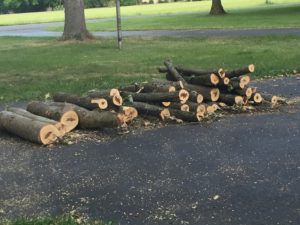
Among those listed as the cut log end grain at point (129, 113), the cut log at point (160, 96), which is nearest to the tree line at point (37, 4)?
the cut log at point (160, 96)

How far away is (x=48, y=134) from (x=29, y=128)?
0.34m

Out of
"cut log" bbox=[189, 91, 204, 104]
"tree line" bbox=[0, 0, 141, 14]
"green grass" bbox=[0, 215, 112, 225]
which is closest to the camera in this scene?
"green grass" bbox=[0, 215, 112, 225]

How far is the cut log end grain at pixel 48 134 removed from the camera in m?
7.63

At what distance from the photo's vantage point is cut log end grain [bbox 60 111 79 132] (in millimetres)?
8086

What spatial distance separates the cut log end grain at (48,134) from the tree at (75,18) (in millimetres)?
16019

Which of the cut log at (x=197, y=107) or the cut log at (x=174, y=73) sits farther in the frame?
the cut log at (x=174, y=73)

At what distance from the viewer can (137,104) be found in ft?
28.5

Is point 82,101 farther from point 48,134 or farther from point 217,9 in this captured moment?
point 217,9

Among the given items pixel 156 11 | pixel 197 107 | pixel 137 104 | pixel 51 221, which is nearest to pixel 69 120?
pixel 137 104

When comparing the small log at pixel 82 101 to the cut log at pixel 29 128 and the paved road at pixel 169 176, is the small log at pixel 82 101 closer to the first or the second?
the paved road at pixel 169 176

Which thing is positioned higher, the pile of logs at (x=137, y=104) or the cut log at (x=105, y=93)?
the cut log at (x=105, y=93)

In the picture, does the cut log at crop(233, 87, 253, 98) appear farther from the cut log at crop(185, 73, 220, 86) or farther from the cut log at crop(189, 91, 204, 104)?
the cut log at crop(189, 91, 204, 104)

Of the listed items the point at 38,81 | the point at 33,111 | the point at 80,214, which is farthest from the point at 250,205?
the point at 38,81

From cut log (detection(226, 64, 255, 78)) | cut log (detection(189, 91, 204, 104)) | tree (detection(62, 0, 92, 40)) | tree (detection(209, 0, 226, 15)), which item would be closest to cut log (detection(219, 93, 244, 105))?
cut log (detection(226, 64, 255, 78))
